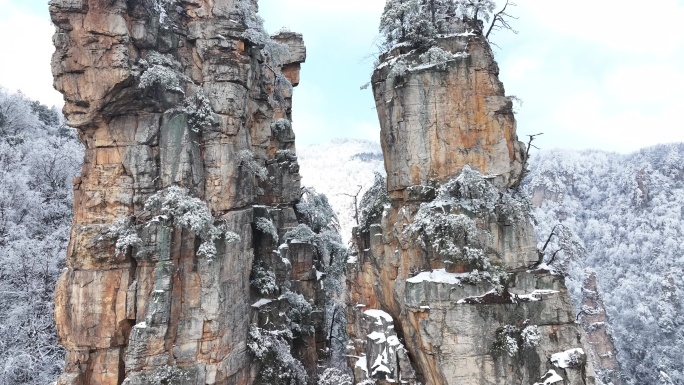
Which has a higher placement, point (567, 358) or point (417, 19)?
point (417, 19)

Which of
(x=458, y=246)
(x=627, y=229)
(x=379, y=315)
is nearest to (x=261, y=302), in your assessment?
(x=379, y=315)

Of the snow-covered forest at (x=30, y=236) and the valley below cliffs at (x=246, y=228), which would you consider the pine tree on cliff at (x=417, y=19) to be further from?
the snow-covered forest at (x=30, y=236)

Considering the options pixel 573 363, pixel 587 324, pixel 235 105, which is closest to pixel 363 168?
pixel 587 324

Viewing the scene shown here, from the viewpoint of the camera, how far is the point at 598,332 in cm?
4847

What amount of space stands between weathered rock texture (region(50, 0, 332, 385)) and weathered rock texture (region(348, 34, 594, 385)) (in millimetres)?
6561

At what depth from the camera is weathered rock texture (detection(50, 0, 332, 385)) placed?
1703cm

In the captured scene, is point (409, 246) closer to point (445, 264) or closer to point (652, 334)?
point (445, 264)

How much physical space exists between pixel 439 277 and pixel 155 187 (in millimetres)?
12272

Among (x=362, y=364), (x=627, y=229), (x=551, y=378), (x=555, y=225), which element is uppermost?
(x=627, y=229)

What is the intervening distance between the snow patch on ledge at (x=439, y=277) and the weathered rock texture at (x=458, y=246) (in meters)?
0.03

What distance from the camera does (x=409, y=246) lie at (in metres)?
15.5

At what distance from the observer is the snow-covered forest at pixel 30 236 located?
23672 millimetres

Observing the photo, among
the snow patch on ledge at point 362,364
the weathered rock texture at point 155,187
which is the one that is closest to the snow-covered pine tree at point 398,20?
the weathered rock texture at point 155,187

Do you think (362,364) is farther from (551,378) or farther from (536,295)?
(536,295)
